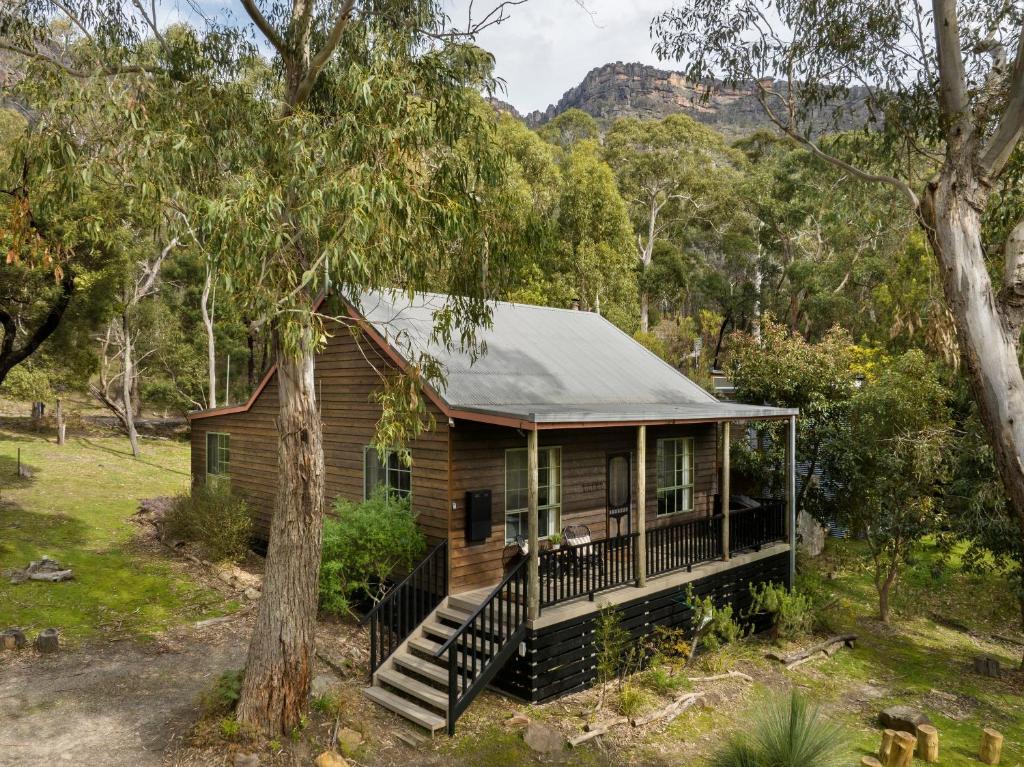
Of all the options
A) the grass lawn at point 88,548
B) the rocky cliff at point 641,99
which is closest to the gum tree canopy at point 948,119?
the grass lawn at point 88,548

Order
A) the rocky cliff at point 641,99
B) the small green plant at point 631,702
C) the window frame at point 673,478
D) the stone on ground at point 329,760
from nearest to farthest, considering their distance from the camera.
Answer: the stone on ground at point 329,760, the small green plant at point 631,702, the window frame at point 673,478, the rocky cliff at point 641,99

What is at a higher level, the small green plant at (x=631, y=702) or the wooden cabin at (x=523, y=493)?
the wooden cabin at (x=523, y=493)

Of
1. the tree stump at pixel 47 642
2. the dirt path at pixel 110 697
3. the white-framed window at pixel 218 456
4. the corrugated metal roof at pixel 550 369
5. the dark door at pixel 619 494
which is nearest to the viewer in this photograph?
the dirt path at pixel 110 697

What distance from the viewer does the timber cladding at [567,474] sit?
10.1 meters

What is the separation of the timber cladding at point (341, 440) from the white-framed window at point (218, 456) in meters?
0.15

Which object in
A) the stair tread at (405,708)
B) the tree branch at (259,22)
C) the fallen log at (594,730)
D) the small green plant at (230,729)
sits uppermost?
the tree branch at (259,22)

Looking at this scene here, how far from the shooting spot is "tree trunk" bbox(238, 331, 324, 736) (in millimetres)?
7324

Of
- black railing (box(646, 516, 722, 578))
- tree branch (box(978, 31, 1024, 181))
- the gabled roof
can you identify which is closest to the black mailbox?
the gabled roof

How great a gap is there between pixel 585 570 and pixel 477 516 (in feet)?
6.54

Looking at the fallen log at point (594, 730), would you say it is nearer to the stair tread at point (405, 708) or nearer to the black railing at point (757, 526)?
→ the stair tread at point (405, 708)

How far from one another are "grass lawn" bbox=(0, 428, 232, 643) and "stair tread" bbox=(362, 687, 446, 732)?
4.01m

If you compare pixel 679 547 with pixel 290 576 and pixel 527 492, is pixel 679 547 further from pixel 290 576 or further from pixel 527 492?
pixel 290 576

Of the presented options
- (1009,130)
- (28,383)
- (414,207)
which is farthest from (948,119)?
(28,383)

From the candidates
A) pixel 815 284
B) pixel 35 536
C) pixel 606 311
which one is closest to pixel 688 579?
pixel 35 536
